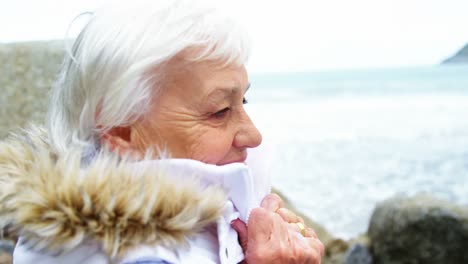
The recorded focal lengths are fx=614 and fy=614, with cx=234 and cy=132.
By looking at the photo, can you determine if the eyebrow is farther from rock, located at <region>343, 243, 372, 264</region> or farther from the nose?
rock, located at <region>343, 243, 372, 264</region>

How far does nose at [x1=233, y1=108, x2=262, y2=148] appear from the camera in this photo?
98 centimetres

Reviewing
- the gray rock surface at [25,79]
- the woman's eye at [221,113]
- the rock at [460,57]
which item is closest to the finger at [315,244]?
the woman's eye at [221,113]

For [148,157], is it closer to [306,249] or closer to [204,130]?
[204,130]

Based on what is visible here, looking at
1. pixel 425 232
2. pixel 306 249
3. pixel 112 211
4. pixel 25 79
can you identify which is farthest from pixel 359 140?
pixel 112 211

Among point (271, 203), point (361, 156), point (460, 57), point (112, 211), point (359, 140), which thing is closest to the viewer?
point (112, 211)

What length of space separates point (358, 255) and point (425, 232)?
0.51 m

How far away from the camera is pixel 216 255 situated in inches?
35.7

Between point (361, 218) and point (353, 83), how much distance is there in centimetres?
1159

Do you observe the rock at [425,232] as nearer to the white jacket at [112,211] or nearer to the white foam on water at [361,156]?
the white foam on water at [361,156]

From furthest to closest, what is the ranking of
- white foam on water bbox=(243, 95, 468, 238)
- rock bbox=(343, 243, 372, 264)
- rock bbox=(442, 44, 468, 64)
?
rock bbox=(442, 44, 468, 64), white foam on water bbox=(243, 95, 468, 238), rock bbox=(343, 243, 372, 264)

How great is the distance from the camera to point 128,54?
3.04 feet

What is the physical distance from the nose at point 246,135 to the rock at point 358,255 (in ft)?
9.80

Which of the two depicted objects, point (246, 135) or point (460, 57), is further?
point (460, 57)

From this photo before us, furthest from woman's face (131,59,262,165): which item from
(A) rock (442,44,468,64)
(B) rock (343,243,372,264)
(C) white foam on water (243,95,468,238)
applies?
(A) rock (442,44,468,64)
